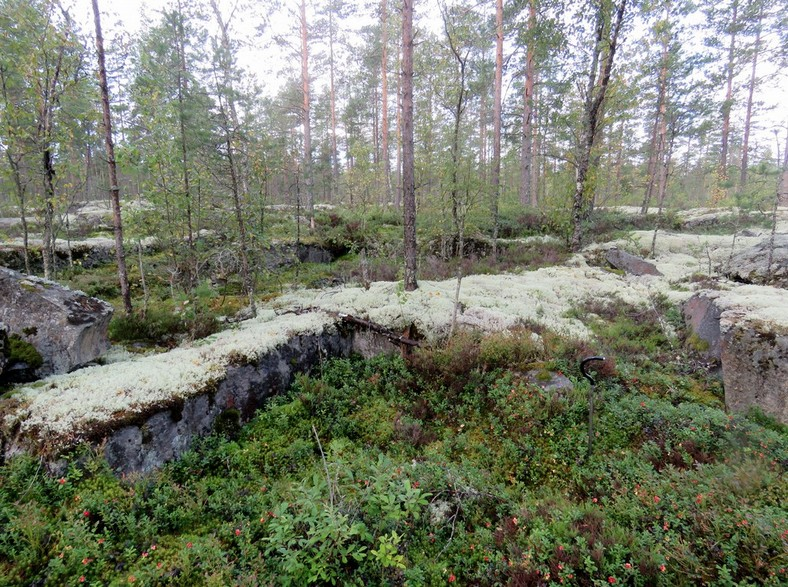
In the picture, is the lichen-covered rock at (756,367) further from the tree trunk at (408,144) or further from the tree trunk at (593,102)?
the tree trunk at (593,102)

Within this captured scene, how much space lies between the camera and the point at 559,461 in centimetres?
475

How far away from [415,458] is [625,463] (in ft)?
8.76

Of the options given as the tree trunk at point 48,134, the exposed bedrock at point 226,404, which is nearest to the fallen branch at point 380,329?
the exposed bedrock at point 226,404

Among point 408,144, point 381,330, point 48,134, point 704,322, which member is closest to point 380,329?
point 381,330

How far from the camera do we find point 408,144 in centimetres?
932

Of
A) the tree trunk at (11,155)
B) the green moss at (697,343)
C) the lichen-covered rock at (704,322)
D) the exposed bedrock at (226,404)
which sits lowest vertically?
the exposed bedrock at (226,404)

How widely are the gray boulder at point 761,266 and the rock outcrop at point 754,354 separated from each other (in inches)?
149

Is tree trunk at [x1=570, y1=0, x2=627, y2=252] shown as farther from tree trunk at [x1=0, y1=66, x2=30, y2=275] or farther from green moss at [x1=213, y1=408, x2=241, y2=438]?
tree trunk at [x1=0, y1=66, x2=30, y2=275]

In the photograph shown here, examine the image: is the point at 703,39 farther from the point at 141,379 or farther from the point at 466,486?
the point at 141,379

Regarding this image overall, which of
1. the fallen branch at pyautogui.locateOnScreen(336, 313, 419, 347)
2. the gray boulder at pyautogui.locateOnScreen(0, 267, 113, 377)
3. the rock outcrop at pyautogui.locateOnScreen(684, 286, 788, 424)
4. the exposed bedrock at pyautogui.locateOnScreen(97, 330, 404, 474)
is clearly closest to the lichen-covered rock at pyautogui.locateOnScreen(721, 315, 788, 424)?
the rock outcrop at pyautogui.locateOnScreen(684, 286, 788, 424)

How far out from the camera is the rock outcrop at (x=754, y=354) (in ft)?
16.7

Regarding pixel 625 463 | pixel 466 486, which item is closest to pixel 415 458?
pixel 466 486

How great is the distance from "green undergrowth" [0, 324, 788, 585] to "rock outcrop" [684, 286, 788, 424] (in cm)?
44

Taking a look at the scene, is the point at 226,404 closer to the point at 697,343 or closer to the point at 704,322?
the point at 697,343
